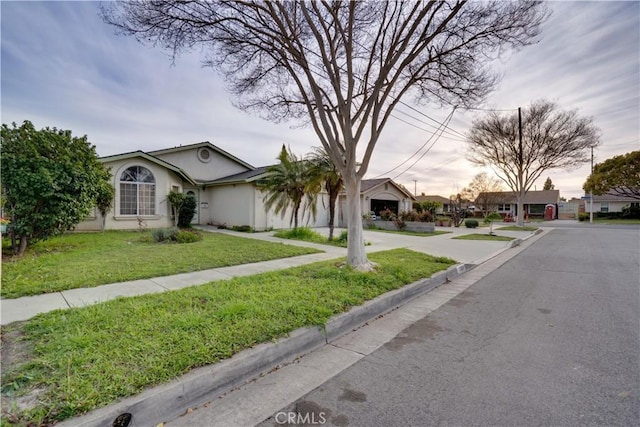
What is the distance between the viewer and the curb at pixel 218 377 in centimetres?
220

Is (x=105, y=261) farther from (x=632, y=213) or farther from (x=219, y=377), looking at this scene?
(x=632, y=213)

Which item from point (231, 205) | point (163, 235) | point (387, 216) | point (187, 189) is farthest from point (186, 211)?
point (387, 216)

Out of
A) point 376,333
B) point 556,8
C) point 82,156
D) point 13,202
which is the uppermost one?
point 556,8

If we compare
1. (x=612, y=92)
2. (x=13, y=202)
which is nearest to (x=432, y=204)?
(x=612, y=92)

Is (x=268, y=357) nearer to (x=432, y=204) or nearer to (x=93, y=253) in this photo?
(x=93, y=253)

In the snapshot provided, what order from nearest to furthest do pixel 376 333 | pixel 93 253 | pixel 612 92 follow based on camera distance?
pixel 376 333, pixel 93 253, pixel 612 92

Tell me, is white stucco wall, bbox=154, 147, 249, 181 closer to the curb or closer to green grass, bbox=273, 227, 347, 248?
green grass, bbox=273, 227, 347, 248

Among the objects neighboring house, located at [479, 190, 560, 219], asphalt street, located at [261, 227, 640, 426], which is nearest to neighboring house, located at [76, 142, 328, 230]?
asphalt street, located at [261, 227, 640, 426]

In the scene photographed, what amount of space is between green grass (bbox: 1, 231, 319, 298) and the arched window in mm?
4139

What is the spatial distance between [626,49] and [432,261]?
8.84 meters

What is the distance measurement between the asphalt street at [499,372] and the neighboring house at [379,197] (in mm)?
16537

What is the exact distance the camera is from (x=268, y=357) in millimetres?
3088

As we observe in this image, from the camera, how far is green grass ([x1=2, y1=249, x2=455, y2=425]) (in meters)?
2.33

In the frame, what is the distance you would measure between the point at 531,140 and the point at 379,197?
12.3 meters
